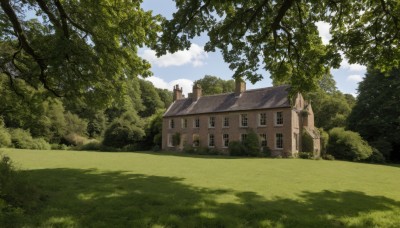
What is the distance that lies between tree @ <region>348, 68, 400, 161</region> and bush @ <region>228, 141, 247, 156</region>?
16.2 metres

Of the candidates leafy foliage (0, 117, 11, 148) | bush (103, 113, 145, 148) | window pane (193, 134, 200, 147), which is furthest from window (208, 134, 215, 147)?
leafy foliage (0, 117, 11, 148)

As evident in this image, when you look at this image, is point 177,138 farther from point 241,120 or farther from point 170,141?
point 241,120

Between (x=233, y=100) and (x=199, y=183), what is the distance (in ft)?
93.5

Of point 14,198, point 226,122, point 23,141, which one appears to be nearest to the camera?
point 14,198

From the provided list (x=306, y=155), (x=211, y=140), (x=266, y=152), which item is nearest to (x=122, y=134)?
(x=211, y=140)

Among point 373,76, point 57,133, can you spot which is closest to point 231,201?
point 373,76

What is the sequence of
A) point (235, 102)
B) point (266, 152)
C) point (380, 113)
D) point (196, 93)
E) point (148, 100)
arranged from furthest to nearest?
point (148, 100) → point (196, 93) → point (380, 113) → point (235, 102) → point (266, 152)

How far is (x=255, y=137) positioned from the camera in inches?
1313

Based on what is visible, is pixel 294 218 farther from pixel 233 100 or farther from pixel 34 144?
pixel 34 144

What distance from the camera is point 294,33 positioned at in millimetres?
11828

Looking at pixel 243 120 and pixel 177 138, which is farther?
pixel 177 138

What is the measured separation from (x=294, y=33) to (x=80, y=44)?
26.2ft

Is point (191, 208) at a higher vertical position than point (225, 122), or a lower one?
lower

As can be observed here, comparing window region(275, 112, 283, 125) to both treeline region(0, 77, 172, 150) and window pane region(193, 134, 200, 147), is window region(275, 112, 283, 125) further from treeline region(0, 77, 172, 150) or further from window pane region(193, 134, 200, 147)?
treeline region(0, 77, 172, 150)
